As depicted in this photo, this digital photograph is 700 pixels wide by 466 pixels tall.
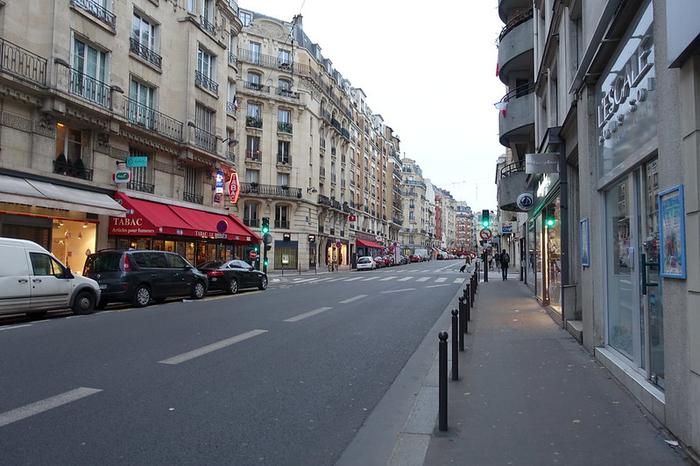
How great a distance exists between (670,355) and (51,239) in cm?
1907

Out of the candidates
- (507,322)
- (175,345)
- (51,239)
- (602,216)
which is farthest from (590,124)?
(51,239)

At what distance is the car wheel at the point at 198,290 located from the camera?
17.4 meters

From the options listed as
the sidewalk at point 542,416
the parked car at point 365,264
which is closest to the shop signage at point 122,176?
the sidewalk at point 542,416

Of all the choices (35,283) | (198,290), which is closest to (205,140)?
(198,290)

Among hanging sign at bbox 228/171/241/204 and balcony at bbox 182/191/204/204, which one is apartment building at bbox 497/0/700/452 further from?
hanging sign at bbox 228/171/241/204

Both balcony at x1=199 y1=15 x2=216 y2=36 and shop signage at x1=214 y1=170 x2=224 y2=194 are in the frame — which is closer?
balcony at x1=199 y1=15 x2=216 y2=36

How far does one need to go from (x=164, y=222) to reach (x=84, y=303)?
8807 millimetres

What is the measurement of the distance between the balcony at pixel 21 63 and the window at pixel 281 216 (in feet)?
109

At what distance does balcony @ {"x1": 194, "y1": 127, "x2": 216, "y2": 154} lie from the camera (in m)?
26.3

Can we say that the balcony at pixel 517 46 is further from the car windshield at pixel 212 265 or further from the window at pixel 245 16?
the window at pixel 245 16

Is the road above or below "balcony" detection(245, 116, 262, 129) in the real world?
below

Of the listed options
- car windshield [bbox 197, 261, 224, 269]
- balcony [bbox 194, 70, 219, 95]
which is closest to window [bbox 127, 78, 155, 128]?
balcony [bbox 194, 70, 219, 95]

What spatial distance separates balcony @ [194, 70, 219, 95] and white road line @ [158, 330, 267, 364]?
19765 mm

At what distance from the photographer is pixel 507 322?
442 inches
